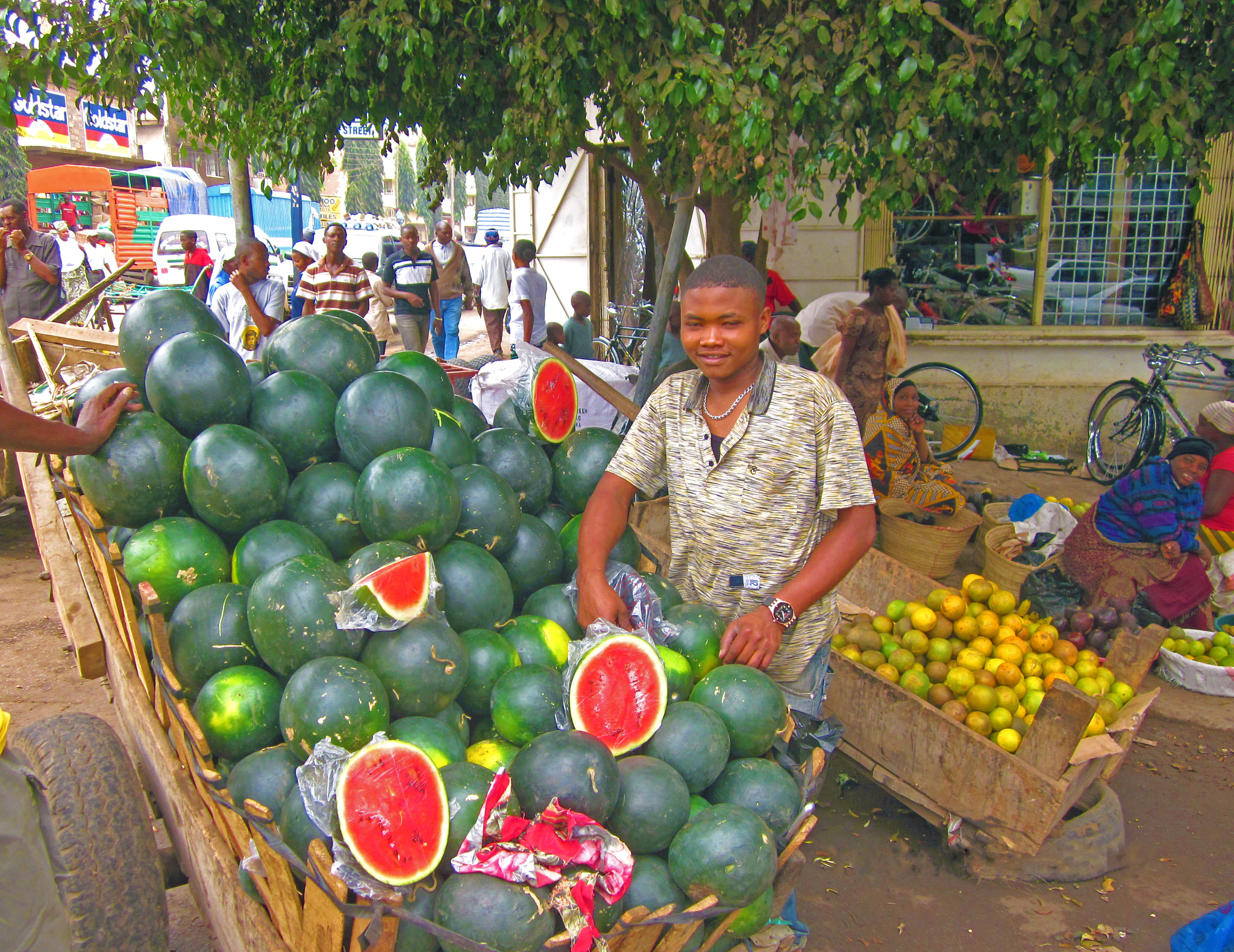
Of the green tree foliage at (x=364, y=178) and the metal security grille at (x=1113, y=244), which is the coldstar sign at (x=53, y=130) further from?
the green tree foliage at (x=364, y=178)

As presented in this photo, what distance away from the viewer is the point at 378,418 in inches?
94.3

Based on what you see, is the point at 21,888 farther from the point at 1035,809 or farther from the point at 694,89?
the point at 694,89

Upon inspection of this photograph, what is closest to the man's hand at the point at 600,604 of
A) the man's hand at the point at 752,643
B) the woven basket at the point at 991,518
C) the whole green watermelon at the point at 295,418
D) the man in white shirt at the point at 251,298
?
the man's hand at the point at 752,643

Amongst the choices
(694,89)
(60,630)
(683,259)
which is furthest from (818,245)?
(60,630)

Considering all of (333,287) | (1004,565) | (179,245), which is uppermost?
(179,245)

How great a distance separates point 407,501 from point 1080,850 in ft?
9.49

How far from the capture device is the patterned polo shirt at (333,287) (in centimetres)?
827

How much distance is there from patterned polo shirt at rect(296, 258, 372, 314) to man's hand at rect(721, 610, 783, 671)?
23.3ft

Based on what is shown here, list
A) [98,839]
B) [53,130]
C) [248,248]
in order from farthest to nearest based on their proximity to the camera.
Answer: [53,130] → [248,248] → [98,839]

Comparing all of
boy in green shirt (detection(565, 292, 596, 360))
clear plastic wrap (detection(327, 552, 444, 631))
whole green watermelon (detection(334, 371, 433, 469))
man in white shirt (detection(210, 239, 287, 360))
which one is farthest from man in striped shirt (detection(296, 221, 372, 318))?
clear plastic wrap (detection(327, 552, 444, 631))

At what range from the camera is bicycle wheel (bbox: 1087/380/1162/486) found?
774 centimetres

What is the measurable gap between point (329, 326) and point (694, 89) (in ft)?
5.69

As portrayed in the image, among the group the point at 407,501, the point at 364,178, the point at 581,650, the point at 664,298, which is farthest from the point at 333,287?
the point at 364,178

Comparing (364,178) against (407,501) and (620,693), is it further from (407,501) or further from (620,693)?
(620,693)
